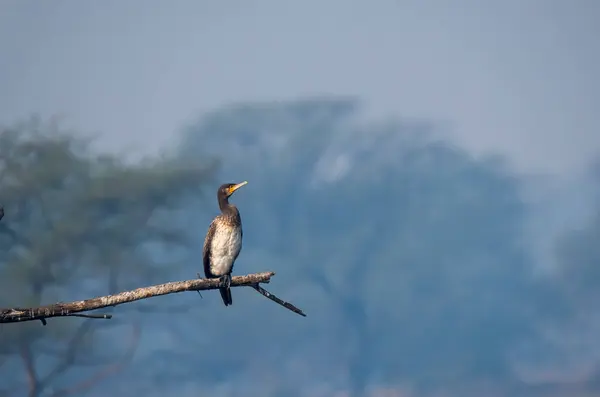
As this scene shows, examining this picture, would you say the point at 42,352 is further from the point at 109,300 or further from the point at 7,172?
the point at 109,300

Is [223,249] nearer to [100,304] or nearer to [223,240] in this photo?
[223,240]

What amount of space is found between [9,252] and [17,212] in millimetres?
1112

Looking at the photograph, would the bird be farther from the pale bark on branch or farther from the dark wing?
the pale bark on branch

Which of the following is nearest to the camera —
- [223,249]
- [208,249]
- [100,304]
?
[100,304]

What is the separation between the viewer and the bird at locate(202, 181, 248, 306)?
39.7 ft

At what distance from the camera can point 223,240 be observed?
1214 centimetres

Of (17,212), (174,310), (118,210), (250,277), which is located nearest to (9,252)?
(17,212)

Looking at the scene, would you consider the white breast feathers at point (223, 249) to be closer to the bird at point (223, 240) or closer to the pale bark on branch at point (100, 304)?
the bird at point (223, 240)

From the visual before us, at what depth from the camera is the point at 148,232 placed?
32125mm

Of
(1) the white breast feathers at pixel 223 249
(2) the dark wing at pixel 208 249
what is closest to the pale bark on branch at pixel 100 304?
(1) the white breast feathers at pixel 223 249

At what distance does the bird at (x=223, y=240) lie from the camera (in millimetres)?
A: 12102

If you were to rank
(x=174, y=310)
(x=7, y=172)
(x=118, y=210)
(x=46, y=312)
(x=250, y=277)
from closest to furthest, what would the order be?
(x=46, y=312), (x=250, y=277), (x=7, y=172), (x=118, y=210), (x=174, y=310)

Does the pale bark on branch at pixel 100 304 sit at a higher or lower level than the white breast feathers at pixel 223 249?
lower

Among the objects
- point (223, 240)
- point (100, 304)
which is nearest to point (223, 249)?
point (223, 240)
